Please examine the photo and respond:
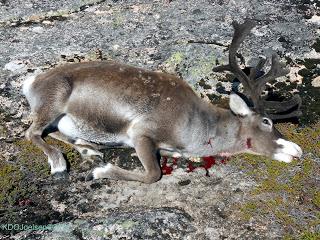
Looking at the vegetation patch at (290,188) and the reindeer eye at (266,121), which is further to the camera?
the reindeer eye at (266,121)

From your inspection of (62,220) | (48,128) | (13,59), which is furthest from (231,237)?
(13,59)

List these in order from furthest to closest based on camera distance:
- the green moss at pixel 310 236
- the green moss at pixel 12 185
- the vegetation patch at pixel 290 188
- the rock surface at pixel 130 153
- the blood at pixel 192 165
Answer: the blood at pixel 192 165 < the green moss at pixel 12 185 < the vegetation patch at pixel 290 188 < the rock surface at pixel 130 153 < the green moss at pixel 310 236

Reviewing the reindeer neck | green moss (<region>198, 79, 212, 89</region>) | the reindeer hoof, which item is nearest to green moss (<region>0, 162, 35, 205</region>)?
the reindeer hoof

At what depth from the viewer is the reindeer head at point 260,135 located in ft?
27.8

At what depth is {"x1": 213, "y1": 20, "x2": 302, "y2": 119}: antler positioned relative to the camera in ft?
27.7

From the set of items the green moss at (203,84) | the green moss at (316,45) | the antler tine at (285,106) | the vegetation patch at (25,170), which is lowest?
the vegetation patch at (25,170)

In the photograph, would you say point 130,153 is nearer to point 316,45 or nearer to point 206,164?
point 206,164

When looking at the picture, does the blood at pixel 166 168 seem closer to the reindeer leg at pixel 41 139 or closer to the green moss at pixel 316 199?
the reindeer leg at pixel 41 139

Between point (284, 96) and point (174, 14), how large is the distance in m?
2.96

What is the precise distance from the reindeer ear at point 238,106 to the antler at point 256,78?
125 mm

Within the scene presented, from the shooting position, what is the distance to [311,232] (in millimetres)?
7230

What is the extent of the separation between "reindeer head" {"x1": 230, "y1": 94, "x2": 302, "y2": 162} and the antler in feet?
0.46

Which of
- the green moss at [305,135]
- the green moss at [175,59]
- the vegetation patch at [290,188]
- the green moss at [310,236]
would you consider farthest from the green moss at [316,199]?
the green moss at [175,59]

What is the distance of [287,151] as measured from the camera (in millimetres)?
8438
